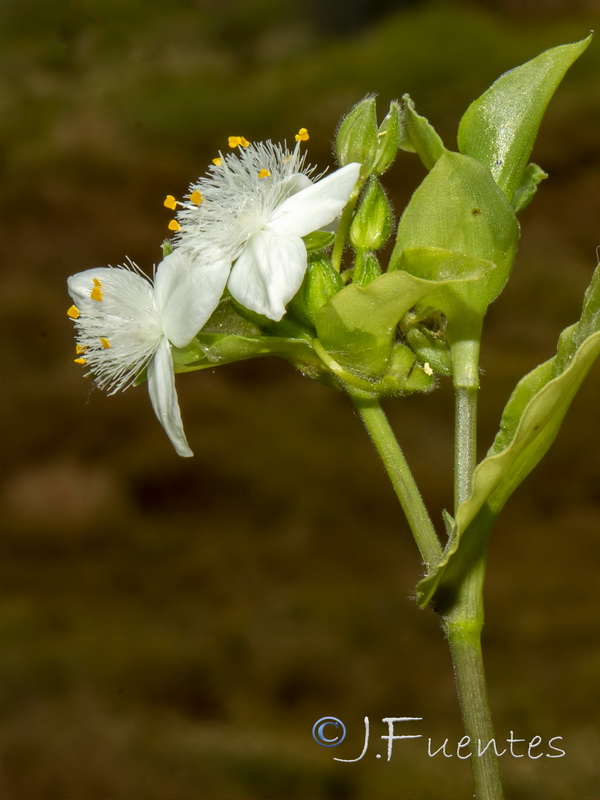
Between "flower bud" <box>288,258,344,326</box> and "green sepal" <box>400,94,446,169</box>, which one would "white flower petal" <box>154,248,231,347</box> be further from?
"green sepal" <box>400,94,446,169</box>

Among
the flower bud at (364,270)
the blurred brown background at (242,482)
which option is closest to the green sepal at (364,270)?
the flower bud at (364,270)

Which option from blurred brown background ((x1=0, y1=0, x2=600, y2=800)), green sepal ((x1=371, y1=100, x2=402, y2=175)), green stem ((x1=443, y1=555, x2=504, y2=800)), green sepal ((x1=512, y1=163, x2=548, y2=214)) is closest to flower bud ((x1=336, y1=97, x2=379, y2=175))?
green sepal ((x1=371, y1=100, x2=402, y2=175))

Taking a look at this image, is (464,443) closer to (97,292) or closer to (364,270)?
(364,270)

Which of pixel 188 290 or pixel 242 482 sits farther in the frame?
pixel 242 482

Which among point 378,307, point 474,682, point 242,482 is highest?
point 378,307

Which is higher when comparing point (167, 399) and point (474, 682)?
point (167, 399)

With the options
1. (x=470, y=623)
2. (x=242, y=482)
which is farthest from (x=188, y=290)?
(x=242, y=482)

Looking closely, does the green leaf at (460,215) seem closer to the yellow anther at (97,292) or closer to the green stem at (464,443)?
the green stem at (464,443)
